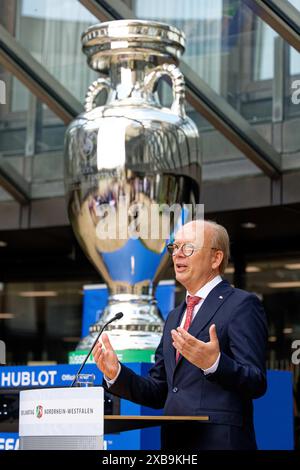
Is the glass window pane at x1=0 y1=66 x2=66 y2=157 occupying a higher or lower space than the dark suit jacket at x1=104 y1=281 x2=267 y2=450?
higher

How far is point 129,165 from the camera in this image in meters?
4.87

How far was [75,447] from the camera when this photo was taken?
2.82 meters

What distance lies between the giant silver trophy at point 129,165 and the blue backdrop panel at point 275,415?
62 cm

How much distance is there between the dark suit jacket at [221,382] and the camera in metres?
2.89

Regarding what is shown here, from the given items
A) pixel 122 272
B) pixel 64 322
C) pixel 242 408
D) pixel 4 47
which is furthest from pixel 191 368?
pixel 64 322

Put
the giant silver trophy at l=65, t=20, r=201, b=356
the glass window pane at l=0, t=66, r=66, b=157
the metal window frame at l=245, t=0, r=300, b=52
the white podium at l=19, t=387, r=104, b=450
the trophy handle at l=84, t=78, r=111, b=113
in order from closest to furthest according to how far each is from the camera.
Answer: the white podium at l=19, t=387, r=104, b=450 → the giant silver trophy at l=65, t=20, r=201, b=356 → the trophy handle at l=84, t=78, r=111, b=113 → the metal window frame at l=245, t=0, r=300, b=52 → the glass window pane at l=0, t=66, r=66, b=157

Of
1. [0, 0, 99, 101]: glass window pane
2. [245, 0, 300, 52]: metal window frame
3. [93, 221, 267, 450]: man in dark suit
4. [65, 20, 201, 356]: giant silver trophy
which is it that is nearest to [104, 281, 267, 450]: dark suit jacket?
[93, 221, 267, 450]: man in dark suit

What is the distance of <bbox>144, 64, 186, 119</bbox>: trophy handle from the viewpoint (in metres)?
4.90

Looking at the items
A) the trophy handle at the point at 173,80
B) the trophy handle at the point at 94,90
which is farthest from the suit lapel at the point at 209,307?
the trophy handle at the point at 94,90

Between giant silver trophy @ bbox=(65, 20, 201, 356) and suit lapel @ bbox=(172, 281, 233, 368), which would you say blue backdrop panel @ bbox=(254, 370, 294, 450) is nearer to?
giant silver trophy @ bbox=(65, 20, 201, 356)

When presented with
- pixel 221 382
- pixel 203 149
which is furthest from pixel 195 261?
pixel 203 149

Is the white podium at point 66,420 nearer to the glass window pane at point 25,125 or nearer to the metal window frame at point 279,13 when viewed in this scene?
the metal window frame at point 279,13

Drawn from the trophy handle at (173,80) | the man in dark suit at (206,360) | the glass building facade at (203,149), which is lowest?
the man in dark suit at (206,360)

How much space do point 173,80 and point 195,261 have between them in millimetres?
1913
